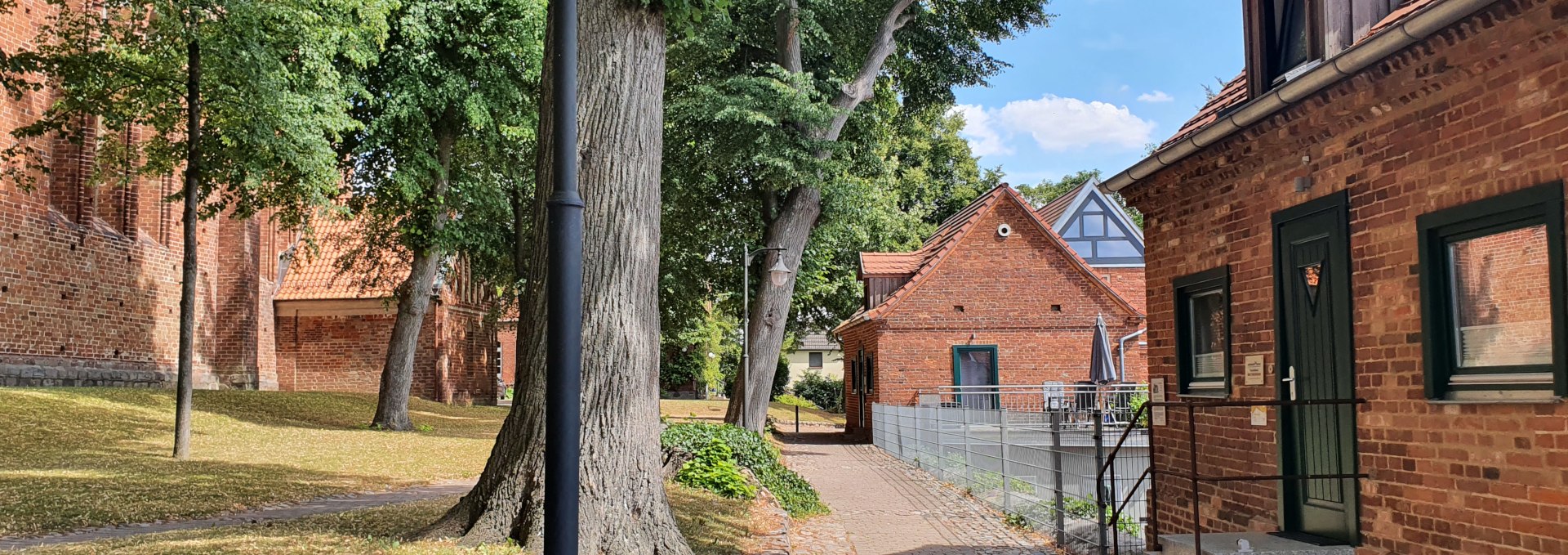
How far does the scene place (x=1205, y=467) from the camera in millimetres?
9414

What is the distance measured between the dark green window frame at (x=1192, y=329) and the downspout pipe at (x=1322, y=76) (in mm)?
992

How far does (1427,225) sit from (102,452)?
1580cm

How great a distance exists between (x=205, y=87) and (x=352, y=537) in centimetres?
1090

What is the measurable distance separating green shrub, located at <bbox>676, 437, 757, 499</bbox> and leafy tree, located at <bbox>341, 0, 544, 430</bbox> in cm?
1110

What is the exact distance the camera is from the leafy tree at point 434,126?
21.9 metres

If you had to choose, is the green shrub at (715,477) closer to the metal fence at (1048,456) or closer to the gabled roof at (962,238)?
the metal fence at (1048,456)

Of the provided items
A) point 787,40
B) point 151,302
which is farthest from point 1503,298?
point 151,302

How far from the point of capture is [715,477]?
12422mm

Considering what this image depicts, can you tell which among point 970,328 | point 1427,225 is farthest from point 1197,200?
point 970,328

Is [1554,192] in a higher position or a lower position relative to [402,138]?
lower

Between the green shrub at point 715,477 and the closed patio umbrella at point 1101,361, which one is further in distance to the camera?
the closed patio umbrella at point 1101,361

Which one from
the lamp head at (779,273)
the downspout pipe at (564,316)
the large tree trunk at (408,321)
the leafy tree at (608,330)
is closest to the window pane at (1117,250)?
the lamp head at (779,273)

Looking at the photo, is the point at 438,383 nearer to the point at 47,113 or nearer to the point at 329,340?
the point at 329,340

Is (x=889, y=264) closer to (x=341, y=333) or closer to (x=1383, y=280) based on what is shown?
(x=341, y=333)
